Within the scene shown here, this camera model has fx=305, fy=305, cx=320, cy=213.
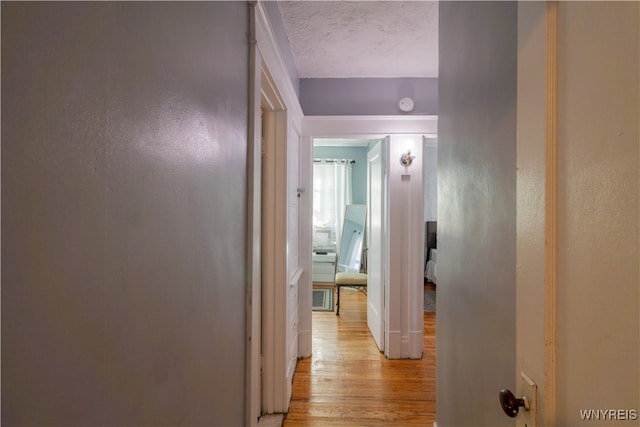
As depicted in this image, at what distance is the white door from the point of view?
2949mm

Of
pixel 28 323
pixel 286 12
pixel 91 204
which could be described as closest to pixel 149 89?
pixel 91 204

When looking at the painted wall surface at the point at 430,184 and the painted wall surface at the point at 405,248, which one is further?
the painted wall surface at the point at 430,184

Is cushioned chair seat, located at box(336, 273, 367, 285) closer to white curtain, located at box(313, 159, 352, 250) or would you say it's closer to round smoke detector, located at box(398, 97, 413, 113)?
white curtain, located at box(313, 159, 352, 250)

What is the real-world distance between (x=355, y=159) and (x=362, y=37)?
3.47m

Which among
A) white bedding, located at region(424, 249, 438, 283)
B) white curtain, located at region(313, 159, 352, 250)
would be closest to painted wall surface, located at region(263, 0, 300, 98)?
white curtain, located at region(313, 159, 352, 250)

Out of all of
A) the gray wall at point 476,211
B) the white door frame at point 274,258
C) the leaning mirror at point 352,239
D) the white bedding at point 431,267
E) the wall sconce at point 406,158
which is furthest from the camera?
the white bedding at point 431,267

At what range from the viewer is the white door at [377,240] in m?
2.95

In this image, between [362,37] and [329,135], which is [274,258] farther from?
[362,37]

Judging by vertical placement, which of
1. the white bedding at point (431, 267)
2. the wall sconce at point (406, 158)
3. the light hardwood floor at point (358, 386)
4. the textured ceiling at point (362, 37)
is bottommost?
the light hardwood floor at point (358, 386)

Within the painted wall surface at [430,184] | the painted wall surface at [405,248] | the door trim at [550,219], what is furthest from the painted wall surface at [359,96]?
the painted wall surface at [430,184]

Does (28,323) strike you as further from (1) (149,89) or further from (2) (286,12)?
(2) (286,12)

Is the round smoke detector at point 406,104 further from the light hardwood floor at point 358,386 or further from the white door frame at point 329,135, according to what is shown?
the light hardwood floor at point 358,386

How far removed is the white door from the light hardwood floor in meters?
0.20

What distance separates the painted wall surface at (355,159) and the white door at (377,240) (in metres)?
2.01
